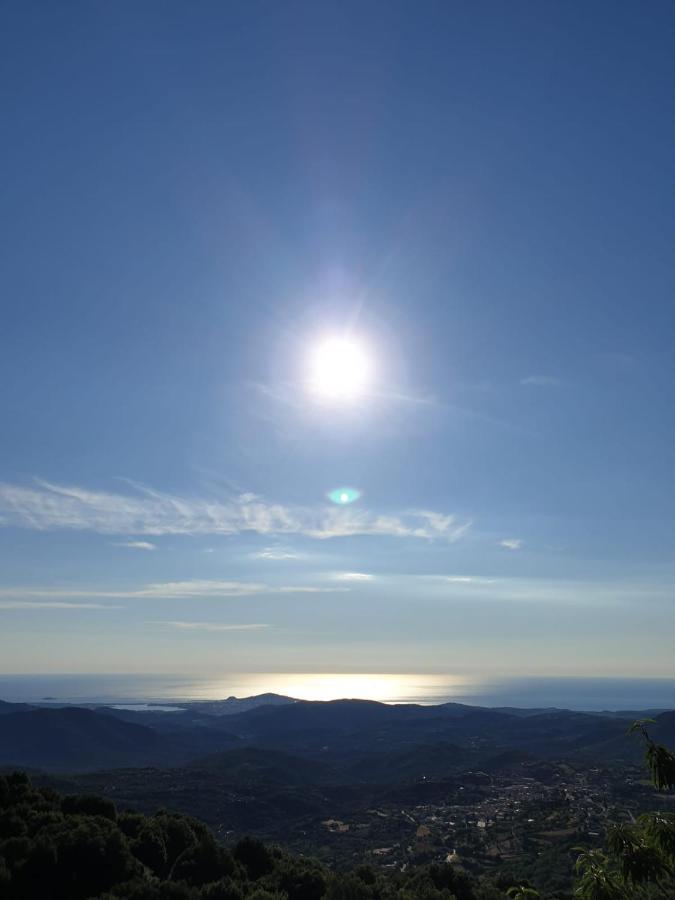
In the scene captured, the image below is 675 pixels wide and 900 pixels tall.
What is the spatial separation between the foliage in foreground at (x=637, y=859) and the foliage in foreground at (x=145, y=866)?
1554 cm

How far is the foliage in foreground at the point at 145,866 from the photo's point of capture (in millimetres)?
19234

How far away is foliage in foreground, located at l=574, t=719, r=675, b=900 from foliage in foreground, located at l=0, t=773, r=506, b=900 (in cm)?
1554

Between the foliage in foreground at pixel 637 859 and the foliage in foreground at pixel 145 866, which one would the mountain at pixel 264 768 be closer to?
the foliage in foreground at pixel 145 866

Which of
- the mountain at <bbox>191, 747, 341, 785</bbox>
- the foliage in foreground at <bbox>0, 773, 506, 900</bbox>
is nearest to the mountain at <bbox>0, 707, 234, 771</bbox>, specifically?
the mountain at <bbox>191, 747, 341, 785</bbox>

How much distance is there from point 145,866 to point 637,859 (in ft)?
74.2

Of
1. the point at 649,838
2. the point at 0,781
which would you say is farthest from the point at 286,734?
the point at 649,838

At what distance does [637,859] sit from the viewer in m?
6.47

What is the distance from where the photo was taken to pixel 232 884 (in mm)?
20312

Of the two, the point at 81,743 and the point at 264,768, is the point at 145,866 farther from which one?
the point at 81,743

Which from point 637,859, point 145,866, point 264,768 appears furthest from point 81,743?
point 637,859

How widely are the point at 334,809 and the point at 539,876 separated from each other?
41382 millimetres

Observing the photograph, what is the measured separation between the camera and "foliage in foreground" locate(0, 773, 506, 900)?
1923cm

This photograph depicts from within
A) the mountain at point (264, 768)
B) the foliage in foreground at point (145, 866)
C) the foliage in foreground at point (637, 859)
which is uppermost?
the foliage in foreground at point (637, 859)

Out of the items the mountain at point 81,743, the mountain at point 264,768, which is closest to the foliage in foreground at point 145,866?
the mountain at point 264,768
